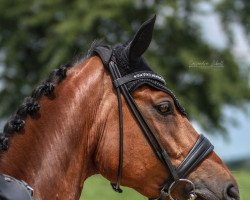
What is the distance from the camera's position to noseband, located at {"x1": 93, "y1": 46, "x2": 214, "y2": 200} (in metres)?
3.88

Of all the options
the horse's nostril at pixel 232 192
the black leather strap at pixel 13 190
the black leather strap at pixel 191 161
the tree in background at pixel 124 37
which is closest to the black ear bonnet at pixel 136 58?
the black leather strap at pixel 191 161

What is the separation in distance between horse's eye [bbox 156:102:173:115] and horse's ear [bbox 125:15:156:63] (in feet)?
1.08

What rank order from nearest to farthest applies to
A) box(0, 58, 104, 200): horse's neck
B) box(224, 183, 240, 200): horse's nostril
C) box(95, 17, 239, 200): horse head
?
box(0, 58, 104, 200): horse's neck < box(95, 17, 239, 200): horse head < box(224, 183, 240, 200): horse's nostril

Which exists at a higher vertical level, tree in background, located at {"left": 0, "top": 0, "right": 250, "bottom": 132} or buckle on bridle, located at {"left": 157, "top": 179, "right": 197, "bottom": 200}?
tree in background, located at {"left": 0, "top": 0, "right": 250, "bottom": 132}

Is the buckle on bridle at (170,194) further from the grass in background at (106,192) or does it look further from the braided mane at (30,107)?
the grass in background at (106,192)

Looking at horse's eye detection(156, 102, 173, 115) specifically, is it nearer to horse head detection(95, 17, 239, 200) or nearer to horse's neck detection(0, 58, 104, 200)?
horse head detection(95, 17, 239, 200)

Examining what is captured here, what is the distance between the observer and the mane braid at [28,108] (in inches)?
148

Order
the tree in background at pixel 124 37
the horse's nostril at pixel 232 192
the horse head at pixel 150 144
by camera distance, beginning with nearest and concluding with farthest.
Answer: the horse head at pixel 150 144 < the horse's nostril at pixel 232 192 < the tree in background at pixel 124 37

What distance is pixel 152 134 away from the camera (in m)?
3.88

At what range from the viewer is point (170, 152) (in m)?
3.95

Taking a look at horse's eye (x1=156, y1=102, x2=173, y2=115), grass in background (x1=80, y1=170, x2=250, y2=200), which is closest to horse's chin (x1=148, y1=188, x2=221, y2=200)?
horse's eye (x1=156, y1=102, x2=173, y2=115)

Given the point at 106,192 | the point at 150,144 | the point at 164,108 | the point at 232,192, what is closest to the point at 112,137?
the point at 150,144

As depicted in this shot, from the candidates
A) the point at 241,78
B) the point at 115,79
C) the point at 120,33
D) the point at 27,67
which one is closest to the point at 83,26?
the point at 120,33

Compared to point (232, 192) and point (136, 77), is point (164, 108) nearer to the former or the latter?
point (136, 77)
